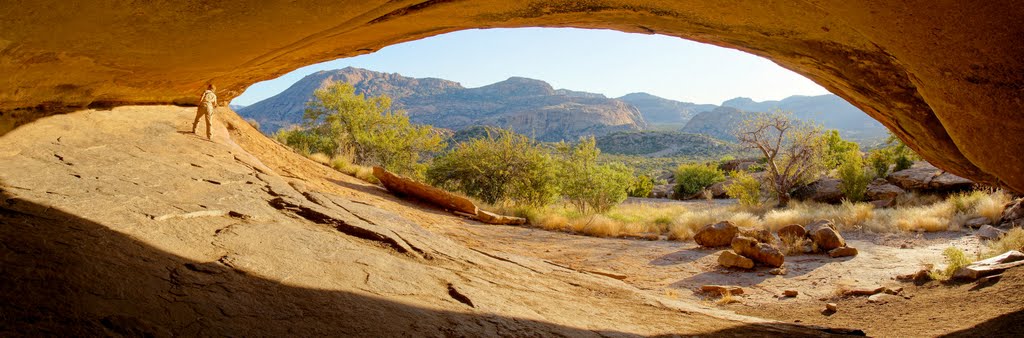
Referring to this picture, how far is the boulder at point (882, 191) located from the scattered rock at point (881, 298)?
16.9m

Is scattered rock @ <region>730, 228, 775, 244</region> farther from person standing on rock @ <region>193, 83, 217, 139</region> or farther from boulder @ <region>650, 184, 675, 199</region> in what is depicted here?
boulder @ <region>650, 184, 675, 199</region>

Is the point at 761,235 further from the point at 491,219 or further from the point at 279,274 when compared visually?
the point at 279,274

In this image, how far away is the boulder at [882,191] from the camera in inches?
874

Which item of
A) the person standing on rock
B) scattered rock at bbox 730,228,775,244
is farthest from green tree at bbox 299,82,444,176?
scattered rock at bbox 730,228,775,244

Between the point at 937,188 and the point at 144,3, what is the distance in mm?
26683

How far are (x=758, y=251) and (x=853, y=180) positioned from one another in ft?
54.5

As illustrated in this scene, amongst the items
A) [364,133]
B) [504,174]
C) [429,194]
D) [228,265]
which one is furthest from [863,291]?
[364,133]

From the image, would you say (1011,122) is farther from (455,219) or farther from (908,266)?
(455,219)

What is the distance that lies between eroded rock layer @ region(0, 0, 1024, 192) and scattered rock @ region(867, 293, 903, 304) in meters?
2.67

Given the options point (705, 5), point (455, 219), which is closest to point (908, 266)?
point (705, 5)

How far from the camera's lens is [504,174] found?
22.9 m

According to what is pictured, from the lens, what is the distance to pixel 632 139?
98.1 meters

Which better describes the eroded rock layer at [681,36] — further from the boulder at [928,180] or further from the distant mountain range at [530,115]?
the distant mountain range at [530,115]

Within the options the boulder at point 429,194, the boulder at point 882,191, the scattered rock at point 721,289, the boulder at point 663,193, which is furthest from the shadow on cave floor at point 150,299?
the boulder at point 663,193
